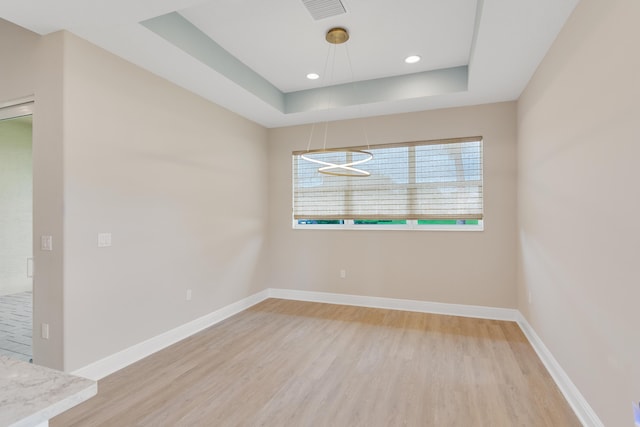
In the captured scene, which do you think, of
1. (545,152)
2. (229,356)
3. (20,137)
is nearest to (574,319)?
(545,152)

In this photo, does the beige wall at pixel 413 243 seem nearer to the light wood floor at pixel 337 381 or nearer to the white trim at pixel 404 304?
the white trim at pixel 404 304

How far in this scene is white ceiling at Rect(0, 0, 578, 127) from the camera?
Answer: 2355mm

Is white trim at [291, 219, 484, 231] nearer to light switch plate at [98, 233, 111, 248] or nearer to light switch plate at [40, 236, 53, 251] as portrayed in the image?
light switch plate at [98, 233, 111, 248]

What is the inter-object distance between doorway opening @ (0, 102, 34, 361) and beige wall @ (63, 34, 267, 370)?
0.80 metres

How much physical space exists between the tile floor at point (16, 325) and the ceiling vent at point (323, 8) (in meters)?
3.60

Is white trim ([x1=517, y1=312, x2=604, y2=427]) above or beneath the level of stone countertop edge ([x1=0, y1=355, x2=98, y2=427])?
beneath

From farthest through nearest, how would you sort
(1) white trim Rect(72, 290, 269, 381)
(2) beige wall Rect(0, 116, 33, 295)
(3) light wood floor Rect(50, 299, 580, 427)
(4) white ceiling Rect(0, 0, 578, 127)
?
(2) beige wall Rect(0, 116, 33, 295)
(1) white trim Rect(72, 290, 269, 381)
(4) white ceiling Rect(0, 0, 578, 127)
(3) light wood floor Rect(50, 299, 580, 427)

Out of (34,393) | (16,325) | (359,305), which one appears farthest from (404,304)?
(16,325)

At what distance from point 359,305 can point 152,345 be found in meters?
2.80

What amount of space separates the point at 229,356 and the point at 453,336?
8.03 feet

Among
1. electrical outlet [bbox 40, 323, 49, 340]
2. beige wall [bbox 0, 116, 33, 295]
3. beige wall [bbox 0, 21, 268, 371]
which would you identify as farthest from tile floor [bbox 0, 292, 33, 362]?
beige wall [bbox 0, 21, 268, 371]

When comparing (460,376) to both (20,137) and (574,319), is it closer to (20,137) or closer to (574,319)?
(574,319)

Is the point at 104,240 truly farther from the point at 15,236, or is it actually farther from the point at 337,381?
the point at 337,381

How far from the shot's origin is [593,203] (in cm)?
201
